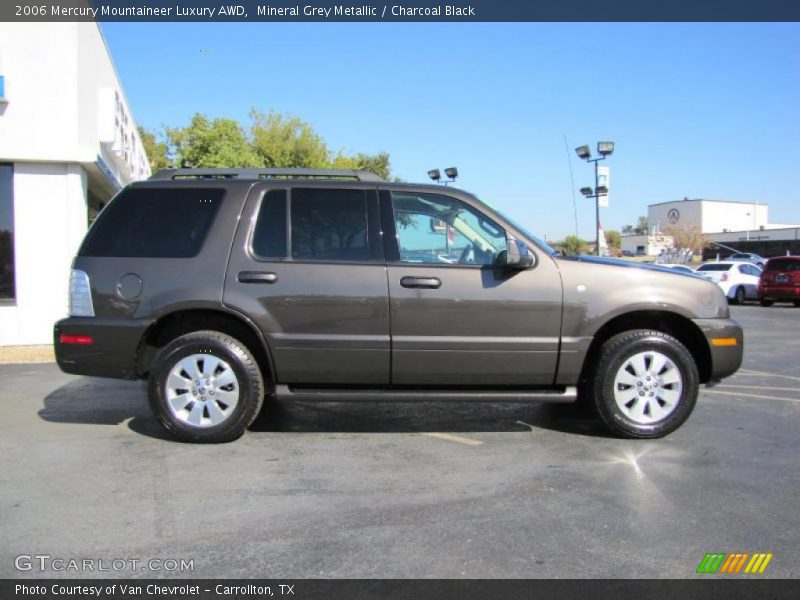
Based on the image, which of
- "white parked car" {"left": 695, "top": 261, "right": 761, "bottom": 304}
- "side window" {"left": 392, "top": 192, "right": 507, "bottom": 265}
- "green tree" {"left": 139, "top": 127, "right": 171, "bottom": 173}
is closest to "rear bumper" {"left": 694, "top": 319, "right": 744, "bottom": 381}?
"side window" {"left": 392, "top": 192, "right": 507, "bottom": 265}

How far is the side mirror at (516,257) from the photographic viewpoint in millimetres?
4844

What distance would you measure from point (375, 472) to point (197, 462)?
128 centimetres

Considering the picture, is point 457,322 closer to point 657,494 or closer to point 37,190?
point 657,494

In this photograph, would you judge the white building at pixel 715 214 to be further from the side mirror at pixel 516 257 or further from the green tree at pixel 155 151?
the side mirror at pixel 516 257

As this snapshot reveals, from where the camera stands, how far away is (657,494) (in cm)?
405

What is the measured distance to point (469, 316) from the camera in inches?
194

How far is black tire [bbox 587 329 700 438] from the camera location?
16.4 feet

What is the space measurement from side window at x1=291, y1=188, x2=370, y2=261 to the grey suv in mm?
12

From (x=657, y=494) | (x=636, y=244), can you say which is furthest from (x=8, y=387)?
(x=636, y=244)

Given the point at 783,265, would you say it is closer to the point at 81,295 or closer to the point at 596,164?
the point at 596,164

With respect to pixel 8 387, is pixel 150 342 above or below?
above

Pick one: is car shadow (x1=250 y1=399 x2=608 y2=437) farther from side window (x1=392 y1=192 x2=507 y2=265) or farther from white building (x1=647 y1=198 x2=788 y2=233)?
white building (x1=647 y1=198 x2=788 y2=233)

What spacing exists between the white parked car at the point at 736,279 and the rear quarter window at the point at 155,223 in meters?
20.0

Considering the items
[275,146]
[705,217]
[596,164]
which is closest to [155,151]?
[275,146]
